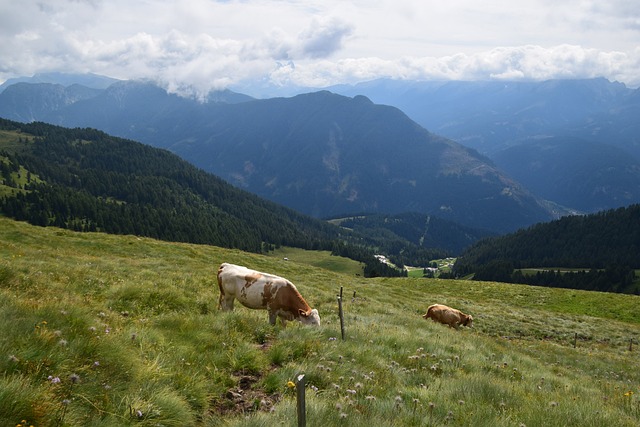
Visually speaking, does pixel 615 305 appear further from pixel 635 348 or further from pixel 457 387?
pixel 457 387

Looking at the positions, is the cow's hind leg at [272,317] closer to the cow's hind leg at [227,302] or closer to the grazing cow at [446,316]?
the cow's hind leg at [227,302]

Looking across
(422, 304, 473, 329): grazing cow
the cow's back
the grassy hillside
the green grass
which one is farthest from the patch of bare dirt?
the green grass

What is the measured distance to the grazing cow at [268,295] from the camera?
1393 centimetres

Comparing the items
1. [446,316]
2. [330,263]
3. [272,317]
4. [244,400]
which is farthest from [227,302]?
[330,263]

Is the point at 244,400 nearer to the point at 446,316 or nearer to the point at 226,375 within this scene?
the point at 226,375

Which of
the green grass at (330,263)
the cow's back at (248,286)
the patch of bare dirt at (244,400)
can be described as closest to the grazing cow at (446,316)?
the cow's back at (248,286)

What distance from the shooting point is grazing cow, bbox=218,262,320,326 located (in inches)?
548

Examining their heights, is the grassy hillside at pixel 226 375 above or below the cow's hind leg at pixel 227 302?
above

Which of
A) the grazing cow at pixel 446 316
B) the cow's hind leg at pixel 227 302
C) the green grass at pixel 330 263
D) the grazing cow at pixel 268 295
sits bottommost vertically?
the green grass at pixel 330 263

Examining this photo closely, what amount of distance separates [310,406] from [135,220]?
170m

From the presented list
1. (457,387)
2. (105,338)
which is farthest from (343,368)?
(105,338)

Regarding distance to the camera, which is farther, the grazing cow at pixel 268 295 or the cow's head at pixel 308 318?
the grazing cow at pixel 268 295

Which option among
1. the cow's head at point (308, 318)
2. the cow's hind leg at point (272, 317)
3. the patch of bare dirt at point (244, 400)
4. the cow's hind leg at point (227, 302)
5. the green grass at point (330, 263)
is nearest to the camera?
the patch of bare dirt at point (244, 400)

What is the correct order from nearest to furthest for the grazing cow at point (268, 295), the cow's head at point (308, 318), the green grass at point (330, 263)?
the cow's head at point (308, 318) → the grazing cow at point (268, 295) → the green grass at point (330, 263)
